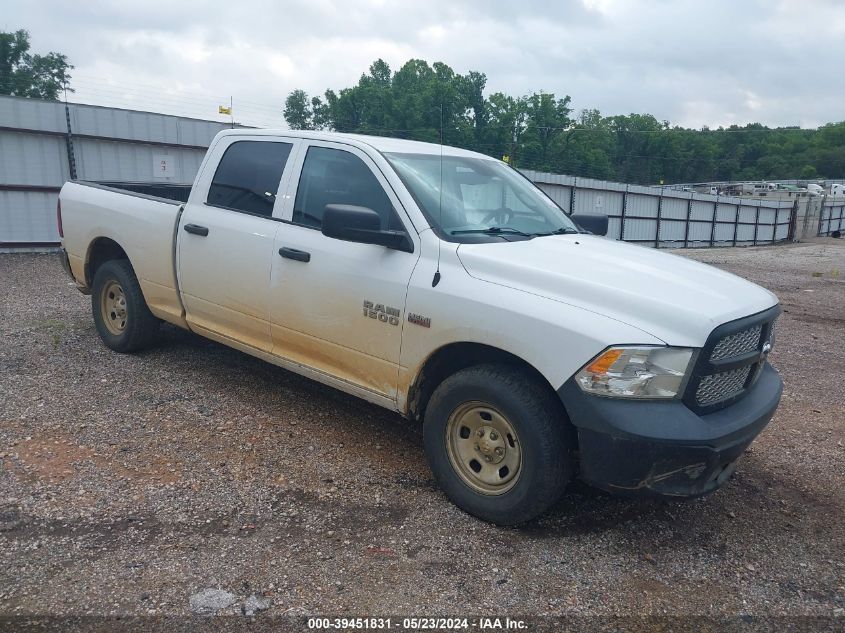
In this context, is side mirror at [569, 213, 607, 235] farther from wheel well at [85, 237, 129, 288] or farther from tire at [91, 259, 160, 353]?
wheel well at [85, 237, 129, 288]

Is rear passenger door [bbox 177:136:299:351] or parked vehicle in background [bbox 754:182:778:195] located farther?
parked vehicle in background [bbox 754:182:778:195]

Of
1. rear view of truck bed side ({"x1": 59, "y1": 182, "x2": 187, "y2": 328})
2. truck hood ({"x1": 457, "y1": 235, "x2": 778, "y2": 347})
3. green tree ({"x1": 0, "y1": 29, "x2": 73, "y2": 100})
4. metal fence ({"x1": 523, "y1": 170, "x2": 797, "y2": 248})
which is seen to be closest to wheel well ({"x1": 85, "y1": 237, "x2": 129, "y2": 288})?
rear view of truck bed side ({"x1": 59, "y1": 182, "x2": 187, "y2": 328})

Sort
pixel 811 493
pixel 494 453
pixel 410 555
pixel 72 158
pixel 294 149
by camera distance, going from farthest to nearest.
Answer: pixel 72 158, pixel 294 149, pixel 811 493, pixel 494 453, pixel 410 555

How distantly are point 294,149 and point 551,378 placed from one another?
2.49 m

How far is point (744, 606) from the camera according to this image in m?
2.93

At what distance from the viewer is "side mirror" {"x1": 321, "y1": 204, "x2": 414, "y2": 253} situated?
359cm

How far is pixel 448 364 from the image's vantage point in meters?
3.75

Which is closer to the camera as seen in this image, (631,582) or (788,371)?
(631,582)

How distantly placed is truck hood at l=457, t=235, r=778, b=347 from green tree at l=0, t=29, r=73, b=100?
143ft

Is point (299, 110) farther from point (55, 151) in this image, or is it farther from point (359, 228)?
point (359, 228)

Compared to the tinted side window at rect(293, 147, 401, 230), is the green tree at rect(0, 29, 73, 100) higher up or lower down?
higher up

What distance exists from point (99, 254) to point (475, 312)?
4.15m

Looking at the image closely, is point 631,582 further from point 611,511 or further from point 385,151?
point 385,151

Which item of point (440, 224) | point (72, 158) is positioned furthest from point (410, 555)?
point (72, 158)
